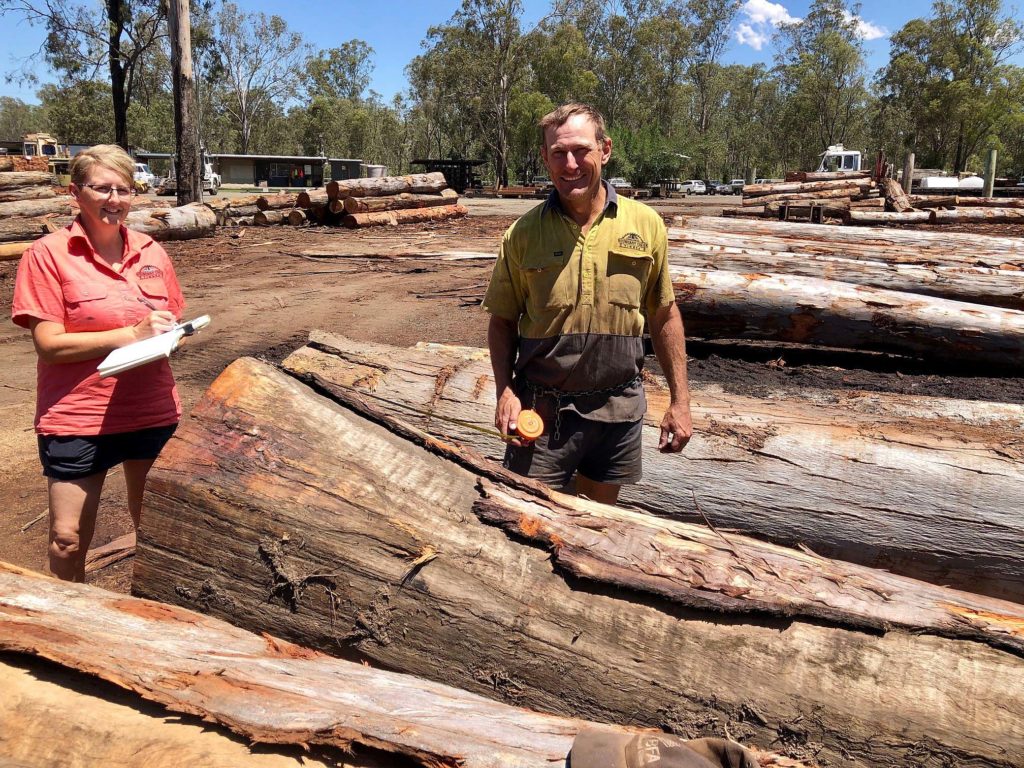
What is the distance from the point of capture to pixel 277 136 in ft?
247

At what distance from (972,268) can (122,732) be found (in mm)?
7013

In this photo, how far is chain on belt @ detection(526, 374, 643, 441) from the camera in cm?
268

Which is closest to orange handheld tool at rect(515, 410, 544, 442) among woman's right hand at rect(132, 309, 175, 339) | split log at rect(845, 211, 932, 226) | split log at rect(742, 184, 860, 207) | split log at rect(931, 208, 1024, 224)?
woman's right hand at rect(132, 309, 175, 339)

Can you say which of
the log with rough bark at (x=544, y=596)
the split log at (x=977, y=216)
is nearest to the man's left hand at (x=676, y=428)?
the log with rough bark at (x=544, y=596)

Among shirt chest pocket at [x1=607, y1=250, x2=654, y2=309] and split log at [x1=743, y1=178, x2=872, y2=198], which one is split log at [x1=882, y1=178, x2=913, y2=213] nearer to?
split log at [x1=743, y1=178, x2=872, y2=198]

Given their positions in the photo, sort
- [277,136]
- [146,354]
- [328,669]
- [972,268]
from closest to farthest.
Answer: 1. [328,669]
2. [146,354]
3. [972,268]
4. [277,136]

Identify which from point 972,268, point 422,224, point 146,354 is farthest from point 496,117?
point 146,354

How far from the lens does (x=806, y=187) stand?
22469mm

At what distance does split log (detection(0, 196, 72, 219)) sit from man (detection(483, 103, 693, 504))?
45.3ft

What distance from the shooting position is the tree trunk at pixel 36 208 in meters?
13.0

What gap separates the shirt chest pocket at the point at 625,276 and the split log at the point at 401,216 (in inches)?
604

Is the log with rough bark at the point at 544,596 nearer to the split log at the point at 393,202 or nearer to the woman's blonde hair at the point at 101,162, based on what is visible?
the woman's blonde hair at the point at 101,162

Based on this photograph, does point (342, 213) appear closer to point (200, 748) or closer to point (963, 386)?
point (963, 386)

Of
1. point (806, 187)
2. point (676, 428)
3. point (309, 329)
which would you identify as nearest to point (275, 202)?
point (309, 329)
